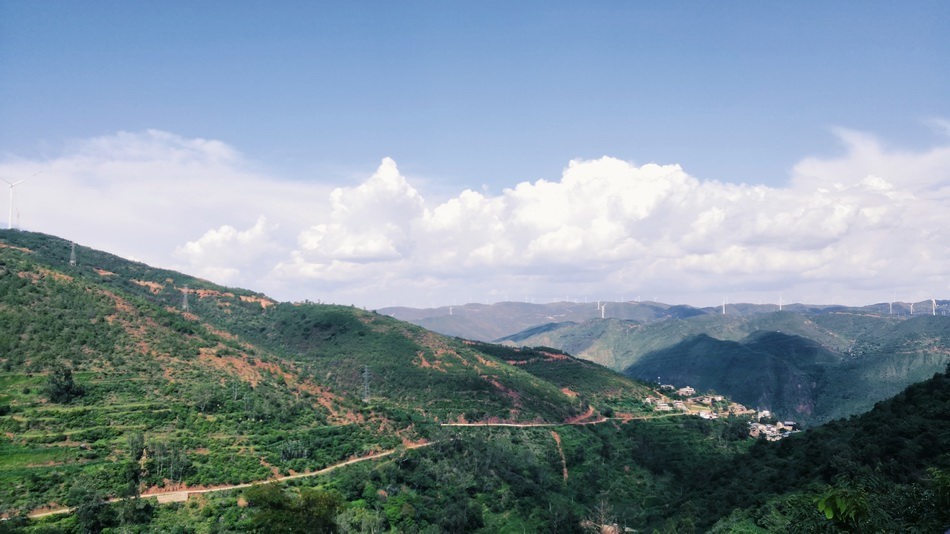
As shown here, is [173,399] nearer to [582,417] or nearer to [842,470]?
[842,470]

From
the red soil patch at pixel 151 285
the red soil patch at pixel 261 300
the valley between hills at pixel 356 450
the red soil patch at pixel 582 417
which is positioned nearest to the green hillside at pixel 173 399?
the valley between hills at pixel 356 450

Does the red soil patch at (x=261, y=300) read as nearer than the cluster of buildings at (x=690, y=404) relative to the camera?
No

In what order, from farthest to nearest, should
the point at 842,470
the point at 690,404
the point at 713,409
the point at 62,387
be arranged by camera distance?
1. the point at 690,404
2. the point at 713,409
3. the point at 62,387
4. the point at 842,470

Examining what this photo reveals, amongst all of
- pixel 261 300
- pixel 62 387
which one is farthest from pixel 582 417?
pixel 261 300

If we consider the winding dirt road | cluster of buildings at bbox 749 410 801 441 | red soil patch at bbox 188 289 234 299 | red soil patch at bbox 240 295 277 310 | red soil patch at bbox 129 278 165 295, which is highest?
red soil patch at bbox 129 278 165 295

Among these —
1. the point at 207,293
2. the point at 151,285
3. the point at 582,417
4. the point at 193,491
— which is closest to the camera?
the point at 193,491

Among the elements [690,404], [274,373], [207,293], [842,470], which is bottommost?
[690,404]

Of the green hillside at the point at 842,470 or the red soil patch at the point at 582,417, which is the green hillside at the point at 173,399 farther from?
the green hillside at the point at 842,470

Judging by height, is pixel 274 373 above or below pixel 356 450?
above

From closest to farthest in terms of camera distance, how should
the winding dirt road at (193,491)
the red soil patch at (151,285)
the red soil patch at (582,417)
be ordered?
the winding dirt road at (193,491) → the red soil patch at (582,417) → the red soil patch at (151,285)

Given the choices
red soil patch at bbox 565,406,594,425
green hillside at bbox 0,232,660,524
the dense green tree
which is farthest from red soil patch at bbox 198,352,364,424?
red soil patch at bbox 565,406,594,425

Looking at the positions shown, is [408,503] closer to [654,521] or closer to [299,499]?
[299,499]

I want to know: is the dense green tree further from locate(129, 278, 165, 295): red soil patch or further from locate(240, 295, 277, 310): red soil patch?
locate(240, 295, 277, 310): red soil patch

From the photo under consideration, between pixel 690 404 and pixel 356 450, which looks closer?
pixel 356 450
